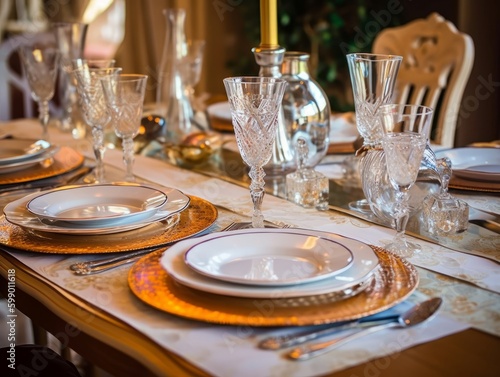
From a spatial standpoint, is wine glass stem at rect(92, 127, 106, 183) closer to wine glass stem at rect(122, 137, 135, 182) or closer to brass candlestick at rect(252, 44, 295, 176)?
wine glass stem at rect(122, 137, 135, 182)

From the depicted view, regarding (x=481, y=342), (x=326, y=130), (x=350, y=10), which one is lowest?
(x=481, y=342)

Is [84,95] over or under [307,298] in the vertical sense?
over

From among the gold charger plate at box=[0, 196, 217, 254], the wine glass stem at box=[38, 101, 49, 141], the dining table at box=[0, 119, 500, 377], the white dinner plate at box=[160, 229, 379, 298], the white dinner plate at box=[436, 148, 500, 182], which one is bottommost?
the dining table at box=[0, 119, 500, 377]

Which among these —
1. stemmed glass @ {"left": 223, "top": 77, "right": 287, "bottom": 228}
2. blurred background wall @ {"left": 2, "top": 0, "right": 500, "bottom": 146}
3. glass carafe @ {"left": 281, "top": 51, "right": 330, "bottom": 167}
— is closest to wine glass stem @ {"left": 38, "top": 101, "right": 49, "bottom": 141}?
blurred background wall @ {"left": 2, "top": 0, "right": 500, "bottom": 146}

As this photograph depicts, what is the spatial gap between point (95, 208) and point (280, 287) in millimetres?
457

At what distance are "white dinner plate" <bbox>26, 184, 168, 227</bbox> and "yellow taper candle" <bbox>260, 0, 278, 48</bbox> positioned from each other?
0.36 meters

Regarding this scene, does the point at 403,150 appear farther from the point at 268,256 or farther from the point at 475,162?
the point at 475,162

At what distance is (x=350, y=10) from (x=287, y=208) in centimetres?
245

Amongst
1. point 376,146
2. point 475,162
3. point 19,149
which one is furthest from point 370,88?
point 19,149

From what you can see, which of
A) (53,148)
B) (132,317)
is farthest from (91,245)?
(53,148)

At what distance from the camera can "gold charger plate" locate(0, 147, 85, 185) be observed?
4.36ft

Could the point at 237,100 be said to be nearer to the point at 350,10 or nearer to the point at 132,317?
the point at 132,317

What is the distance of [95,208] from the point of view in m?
1.11

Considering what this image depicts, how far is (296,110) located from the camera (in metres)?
1.34
